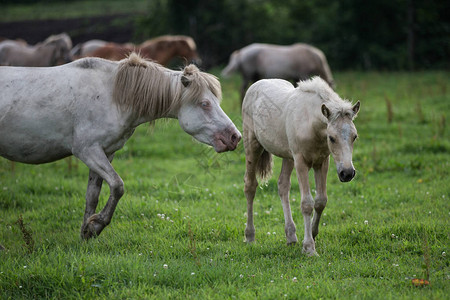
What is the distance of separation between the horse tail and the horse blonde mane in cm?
101

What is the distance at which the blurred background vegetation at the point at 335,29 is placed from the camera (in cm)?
2559

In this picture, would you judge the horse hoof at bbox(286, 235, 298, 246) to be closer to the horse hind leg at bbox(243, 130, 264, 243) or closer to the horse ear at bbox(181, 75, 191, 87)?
the horse hind leg at bbox(243, 130, 264, 243)

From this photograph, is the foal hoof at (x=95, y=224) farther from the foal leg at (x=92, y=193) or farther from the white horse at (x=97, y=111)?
the foal leg at (x=92, y=193)

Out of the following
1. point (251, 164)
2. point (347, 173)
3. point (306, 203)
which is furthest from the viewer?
point (251, 164)

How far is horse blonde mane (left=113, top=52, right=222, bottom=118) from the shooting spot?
5496 mm

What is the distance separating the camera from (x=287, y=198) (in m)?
5.68

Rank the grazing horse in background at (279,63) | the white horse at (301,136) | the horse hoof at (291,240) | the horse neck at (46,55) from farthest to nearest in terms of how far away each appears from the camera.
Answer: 1. the grazing horse in background at (279,63)
2. the horse neck at (46,55)
3. the horse hoof at (291,240)
4. the white horse at (301,136)

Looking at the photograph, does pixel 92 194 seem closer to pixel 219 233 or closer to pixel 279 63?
pixel 219 233

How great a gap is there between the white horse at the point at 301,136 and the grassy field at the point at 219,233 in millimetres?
517

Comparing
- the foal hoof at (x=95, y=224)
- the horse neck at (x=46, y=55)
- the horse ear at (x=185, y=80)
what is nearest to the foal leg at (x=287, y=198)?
the horse ear at (x=185, y=80)

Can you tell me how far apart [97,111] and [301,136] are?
2237mm

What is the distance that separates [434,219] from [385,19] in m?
23.6

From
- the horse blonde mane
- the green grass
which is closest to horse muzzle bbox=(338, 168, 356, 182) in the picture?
the horse blonde mane

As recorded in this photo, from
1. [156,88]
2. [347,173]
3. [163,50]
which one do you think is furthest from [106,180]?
[163,50]
